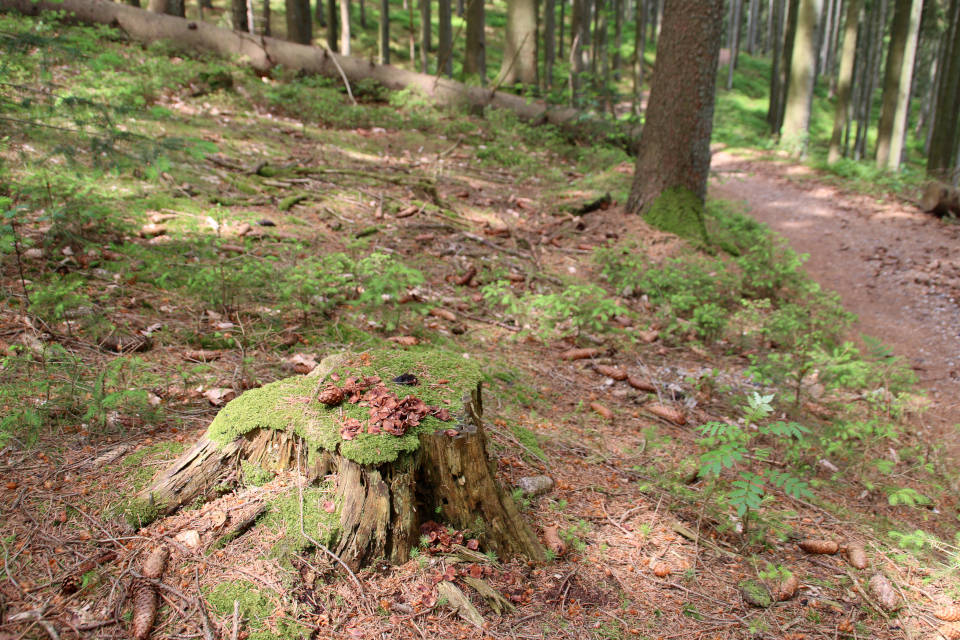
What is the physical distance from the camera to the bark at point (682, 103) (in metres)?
7.64

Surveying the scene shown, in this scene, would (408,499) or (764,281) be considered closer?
(408,499)

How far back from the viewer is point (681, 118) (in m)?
7.88

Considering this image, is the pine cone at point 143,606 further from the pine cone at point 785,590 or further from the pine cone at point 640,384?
the pine cone at point 640,384

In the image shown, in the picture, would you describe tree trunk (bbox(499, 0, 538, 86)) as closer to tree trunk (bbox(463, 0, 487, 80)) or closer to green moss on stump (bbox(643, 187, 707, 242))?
tree trunk (bbox(463, 0, 487, 80))

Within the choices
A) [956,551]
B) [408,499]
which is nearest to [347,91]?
[408,499]

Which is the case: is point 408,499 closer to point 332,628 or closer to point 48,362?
point 332,628

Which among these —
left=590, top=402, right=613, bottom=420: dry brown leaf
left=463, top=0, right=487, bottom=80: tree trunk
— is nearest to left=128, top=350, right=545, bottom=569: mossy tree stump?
left=590, top=402, right=613, bottom=420: dry brown leaf

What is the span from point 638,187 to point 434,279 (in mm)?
4087

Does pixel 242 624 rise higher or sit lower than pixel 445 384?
lower

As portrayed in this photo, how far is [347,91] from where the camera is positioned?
12.8 metres

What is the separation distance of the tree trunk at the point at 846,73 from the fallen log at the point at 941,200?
17.0ft

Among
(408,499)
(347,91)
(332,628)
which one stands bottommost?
(332,628)

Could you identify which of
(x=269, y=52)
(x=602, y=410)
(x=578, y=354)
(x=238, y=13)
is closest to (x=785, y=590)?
(x=602, y=410)

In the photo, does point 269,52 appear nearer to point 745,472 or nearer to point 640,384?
point 640,384
